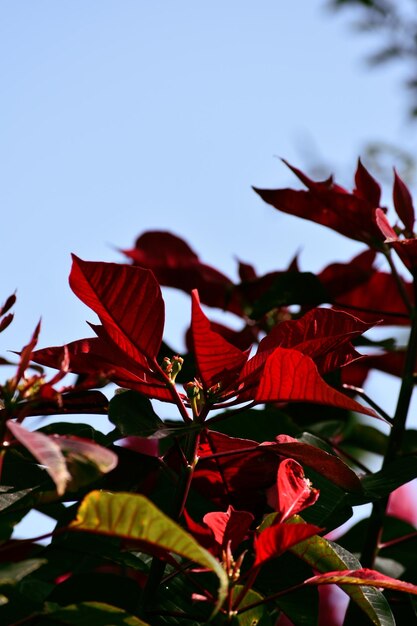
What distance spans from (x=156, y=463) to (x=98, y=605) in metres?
0.27

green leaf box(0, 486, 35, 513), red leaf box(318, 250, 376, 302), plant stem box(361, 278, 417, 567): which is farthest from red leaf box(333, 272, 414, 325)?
green leaf box(0, 486, 35, 513)

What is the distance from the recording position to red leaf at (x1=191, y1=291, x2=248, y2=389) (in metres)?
0.68

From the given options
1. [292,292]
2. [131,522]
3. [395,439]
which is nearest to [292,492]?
[131,522]

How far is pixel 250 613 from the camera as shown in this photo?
624mm

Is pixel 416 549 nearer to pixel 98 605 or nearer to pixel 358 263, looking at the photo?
pixel 358 263

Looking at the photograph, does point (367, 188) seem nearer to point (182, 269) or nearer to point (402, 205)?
point (402, 205)

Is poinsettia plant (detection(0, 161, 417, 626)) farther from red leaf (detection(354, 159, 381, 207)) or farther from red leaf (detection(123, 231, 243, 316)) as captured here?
red leaf (detection(123, 231, 243, 316))

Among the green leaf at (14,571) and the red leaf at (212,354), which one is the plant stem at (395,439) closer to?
the red leaf at (212,354)

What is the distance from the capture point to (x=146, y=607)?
65 cm

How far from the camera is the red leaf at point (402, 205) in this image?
3.35 feet

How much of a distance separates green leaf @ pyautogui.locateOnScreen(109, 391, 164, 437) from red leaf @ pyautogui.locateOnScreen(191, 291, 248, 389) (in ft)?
0.18

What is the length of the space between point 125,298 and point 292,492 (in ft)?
0.63

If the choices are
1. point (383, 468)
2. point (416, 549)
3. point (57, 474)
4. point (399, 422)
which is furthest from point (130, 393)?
point (416, 549)

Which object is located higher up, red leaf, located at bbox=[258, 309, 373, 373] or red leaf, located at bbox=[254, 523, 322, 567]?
red leaf, located at bbox=[258, 309, 373, 373]
